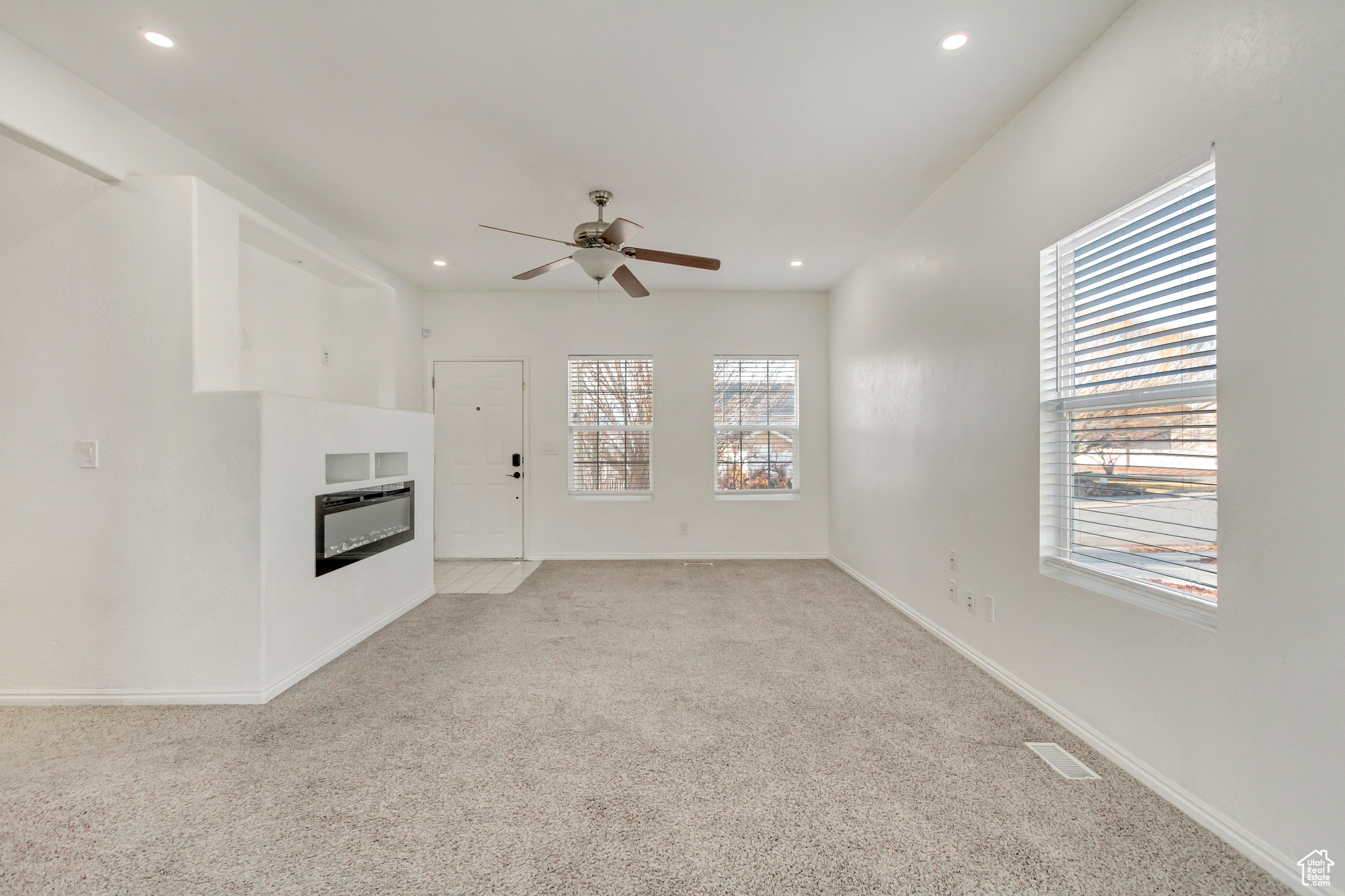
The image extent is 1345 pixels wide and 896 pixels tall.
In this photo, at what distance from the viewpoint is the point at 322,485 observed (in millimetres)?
2838

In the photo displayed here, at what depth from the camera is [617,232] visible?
9.11 ft

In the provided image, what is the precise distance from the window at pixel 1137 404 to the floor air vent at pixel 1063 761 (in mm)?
595

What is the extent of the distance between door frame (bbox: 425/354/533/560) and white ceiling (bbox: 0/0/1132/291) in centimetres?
182

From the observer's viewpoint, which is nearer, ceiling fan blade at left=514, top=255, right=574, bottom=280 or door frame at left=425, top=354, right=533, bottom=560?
ceiling fan blade at left=514, top=255, right=574, bottom=280

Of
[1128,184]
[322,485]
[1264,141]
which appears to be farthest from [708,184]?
[322,485]

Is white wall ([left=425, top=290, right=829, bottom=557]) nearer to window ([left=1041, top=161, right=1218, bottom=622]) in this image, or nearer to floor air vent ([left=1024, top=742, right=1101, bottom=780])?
window ([left=1041, top=161, right=1218, bottom=622])

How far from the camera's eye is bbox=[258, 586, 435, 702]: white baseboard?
2453 millimetres

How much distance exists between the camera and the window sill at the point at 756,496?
5371mm

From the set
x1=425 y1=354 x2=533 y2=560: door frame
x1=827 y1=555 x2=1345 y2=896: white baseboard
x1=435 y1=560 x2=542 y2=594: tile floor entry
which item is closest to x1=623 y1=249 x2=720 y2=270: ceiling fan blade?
x1=827 y1=555 x2=1345 y2=896: white baseboard

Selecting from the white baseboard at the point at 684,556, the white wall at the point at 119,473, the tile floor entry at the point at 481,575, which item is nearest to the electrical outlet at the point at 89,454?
the white wall at the point at 119,473

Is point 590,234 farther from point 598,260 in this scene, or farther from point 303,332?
point 303,332

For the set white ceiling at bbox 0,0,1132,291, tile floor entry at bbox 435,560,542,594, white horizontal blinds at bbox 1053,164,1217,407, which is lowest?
tile floor entry at bbox 435,560,542,594

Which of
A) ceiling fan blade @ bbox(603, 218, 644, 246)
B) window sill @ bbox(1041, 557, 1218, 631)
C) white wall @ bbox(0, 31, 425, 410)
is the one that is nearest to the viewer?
window sill @ bbox(1041, 557, 1218, 631)

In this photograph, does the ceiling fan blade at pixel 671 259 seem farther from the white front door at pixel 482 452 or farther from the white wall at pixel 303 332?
the white front door at pixel 482 452
